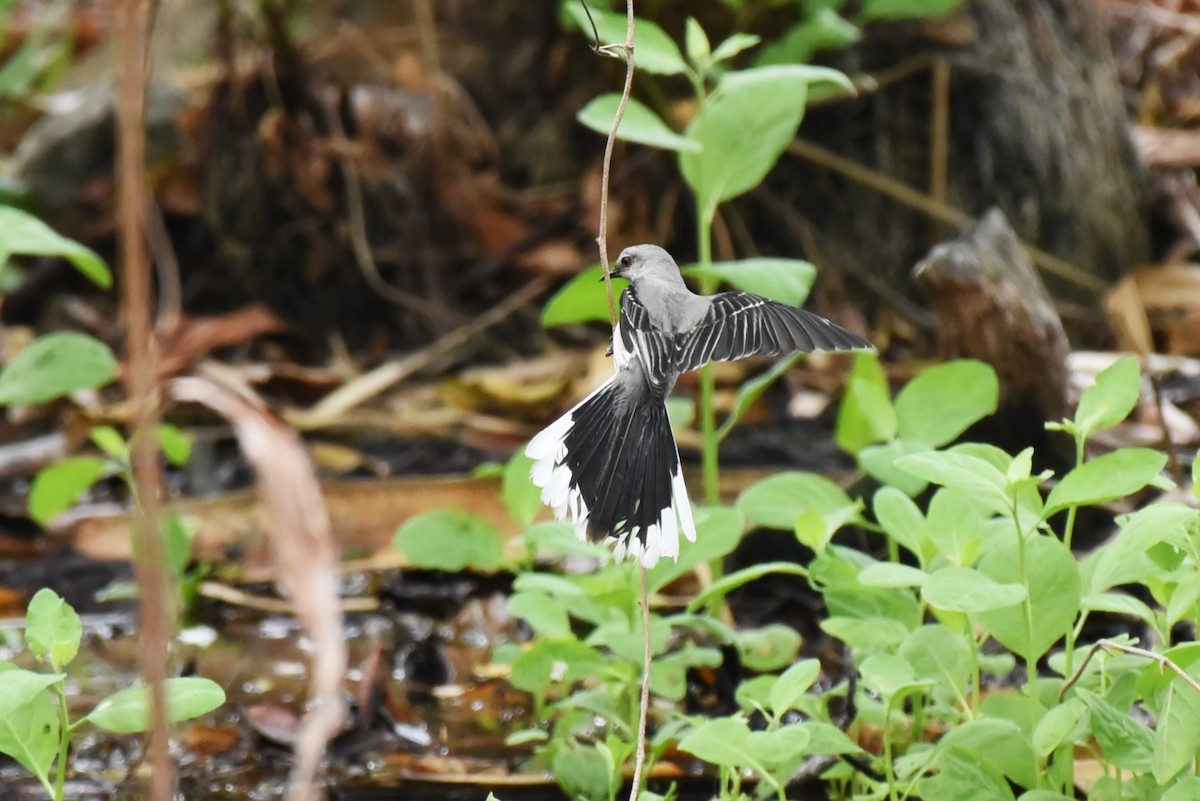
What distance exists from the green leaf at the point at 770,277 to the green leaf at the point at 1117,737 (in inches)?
34.3

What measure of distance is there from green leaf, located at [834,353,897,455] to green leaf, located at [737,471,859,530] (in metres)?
0.15

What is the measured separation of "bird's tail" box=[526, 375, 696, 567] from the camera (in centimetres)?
192

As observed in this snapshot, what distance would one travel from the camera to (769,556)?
10.1ft

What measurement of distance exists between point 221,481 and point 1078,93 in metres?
3.01

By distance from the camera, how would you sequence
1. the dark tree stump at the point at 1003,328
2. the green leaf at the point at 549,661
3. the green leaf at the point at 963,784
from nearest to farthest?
the green leaf at the point at 963,784
the green leaf at the point at 549,661
the dark tree stump at the point at 1003,328

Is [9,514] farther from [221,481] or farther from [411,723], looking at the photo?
[411,723]

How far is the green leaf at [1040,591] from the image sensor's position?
1.80m

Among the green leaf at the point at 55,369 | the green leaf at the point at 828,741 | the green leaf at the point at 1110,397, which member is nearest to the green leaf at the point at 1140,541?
the green leaf at the point at 1110,397

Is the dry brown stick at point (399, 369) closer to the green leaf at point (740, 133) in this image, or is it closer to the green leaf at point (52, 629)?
the green leaf at point (740, 133)

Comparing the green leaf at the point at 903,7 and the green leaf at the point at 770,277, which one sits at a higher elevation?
the green leaf at the point at 903,7

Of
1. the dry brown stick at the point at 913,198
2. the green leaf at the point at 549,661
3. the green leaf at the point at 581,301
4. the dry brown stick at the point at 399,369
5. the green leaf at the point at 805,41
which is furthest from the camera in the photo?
the dry brown stick at the point at 913,198

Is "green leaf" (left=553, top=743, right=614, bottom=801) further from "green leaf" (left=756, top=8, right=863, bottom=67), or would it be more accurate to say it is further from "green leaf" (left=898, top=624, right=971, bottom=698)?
"green leaf" (left=756, top=8, right=863, bottom=67)

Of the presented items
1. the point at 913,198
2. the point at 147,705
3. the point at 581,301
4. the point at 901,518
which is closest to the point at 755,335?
the point at 901,518

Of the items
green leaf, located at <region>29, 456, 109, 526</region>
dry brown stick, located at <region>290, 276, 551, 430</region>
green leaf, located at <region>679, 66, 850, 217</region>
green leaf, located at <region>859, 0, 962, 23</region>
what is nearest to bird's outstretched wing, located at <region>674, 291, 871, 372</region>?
green leaf, located at <region>679, 66, 850, 217</region>
